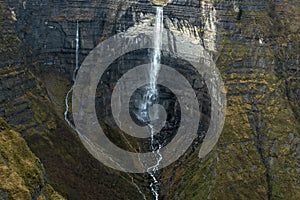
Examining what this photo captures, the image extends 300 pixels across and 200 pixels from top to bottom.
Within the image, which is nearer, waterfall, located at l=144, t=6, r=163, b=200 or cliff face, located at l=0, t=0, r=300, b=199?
cliff face, located at l=0, t=0, r=300, b=199

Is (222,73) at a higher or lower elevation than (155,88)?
higher

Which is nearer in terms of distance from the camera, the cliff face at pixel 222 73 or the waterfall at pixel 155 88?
the cliff face at pixel 222 73

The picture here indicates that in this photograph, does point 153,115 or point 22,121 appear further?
point 153,115

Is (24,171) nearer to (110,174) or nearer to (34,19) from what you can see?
(110,174)

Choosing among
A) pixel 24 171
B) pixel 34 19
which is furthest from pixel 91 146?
pixel 24 171
